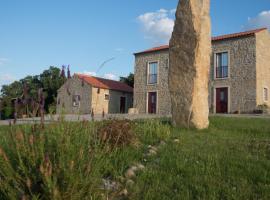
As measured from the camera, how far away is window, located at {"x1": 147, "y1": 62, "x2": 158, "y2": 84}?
29.6 meters

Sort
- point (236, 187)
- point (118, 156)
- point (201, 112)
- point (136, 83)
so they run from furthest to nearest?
point (136, 83), point (201, 112), point (118, 156), point (236, 187)

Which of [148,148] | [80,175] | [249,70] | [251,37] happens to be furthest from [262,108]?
[80,175]

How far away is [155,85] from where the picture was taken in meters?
29.4

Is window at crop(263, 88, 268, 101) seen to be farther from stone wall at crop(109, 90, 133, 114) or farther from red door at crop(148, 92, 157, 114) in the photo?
stone wall at crop(109, 90, 133, 114)

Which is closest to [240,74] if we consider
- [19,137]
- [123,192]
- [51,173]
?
[123,192]

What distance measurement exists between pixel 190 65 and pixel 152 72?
19667 millimetres

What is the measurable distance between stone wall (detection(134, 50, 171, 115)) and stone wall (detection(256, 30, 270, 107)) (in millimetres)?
7390

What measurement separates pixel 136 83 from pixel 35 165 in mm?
27706

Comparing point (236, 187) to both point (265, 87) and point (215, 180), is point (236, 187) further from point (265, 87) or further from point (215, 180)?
point (265, 87)

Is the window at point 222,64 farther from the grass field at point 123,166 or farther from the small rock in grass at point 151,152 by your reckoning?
the small rock in grass at point 151,152

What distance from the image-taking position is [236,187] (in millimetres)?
4297

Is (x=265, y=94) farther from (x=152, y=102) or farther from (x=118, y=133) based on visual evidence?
(x=118, y=133)

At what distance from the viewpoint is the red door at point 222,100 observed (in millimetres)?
25116

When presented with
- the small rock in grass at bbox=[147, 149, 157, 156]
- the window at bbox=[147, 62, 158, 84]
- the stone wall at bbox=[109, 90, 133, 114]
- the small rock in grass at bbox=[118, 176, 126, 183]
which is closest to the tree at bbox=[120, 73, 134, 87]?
the stone wall at bbox=[109, 90, 133, 114]
